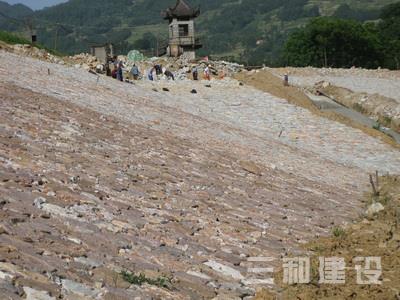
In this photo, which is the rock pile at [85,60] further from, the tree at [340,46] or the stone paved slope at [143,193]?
the tree at [340,46]

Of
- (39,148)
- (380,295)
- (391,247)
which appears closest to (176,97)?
(39,148)

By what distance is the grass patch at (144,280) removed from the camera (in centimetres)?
668

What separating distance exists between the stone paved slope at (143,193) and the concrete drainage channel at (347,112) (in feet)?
25.2

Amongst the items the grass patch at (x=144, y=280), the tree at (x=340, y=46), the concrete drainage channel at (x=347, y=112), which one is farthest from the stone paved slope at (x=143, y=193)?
the tree at (x=340, y=46)

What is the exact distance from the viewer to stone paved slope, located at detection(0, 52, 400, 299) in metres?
6.84

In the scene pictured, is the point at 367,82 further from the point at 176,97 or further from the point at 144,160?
the point at 144,160

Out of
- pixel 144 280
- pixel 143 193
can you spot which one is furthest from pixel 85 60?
pixel 144 280

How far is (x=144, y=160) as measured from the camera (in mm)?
12383

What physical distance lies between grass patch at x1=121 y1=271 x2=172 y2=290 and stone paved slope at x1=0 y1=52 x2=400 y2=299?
118 millimetres

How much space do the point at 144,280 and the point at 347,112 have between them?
94.7 feet

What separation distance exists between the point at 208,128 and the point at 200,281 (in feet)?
40.5

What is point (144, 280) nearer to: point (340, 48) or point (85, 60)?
point (85, 60)

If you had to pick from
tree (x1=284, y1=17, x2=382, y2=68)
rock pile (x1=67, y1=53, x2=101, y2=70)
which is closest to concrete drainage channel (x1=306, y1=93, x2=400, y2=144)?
rock pile (x1=67, y1=53, x2=101, y2=70)

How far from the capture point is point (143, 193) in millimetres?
10141
